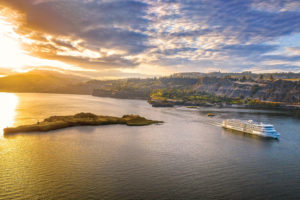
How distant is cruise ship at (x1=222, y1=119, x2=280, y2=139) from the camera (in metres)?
89.4

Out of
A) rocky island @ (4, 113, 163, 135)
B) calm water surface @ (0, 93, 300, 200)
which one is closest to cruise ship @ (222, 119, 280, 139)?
calm water surface @ (0, 93, 300, 200)

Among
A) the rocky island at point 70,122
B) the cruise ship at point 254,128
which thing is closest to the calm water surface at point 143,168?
the rocky island at point 70,122

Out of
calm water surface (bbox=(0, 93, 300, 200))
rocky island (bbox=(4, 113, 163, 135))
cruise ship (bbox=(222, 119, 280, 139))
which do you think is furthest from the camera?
cruise ship (bbox=(222, 119, 280, 139))

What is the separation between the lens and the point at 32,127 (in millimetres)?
82875

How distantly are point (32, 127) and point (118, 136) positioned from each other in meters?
35.7

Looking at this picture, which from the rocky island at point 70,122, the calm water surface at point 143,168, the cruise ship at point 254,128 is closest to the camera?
the calm water surface at point 143,168

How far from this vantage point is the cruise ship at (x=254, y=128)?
89.4 meters

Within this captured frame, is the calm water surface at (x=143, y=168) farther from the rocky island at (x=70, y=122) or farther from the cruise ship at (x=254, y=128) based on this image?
the cruise ship at (x=254, y=128)

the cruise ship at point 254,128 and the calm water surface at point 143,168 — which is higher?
the cruise ship at point 254,128

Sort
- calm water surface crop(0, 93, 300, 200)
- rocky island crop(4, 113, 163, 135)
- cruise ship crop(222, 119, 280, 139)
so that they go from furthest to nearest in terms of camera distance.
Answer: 1. cruise ship crop(222, 119, 280, 139)
2. rocky island crop(4, 113, 163, 135)
3. calm water surface crop(0, 93, 300, 200)

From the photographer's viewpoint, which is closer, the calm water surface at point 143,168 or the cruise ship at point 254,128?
the calm water surface at point 143,168

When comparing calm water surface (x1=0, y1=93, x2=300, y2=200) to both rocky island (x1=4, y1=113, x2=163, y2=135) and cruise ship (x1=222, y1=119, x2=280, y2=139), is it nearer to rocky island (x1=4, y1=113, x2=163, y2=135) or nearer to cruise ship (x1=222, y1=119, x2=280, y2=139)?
rocky island (x1=4, y1=113, x2=163, y2=135)

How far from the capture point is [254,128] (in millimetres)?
95562

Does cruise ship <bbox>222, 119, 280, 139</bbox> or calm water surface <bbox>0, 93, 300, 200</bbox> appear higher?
cruise ship <bbox>222, 119, 280, 139</bbox>
